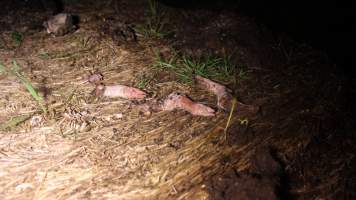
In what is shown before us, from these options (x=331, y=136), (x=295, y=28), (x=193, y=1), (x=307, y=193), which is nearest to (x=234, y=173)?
(x=307, y=193)

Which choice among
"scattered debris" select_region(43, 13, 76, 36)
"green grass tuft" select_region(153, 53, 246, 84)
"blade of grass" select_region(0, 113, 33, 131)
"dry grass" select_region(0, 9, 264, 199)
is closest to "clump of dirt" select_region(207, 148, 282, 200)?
"dry grass" select_region(0, 9, 264, 199)

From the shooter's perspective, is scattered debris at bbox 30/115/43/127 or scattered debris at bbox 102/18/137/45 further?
scattered debris at bbox 102/18/137/45

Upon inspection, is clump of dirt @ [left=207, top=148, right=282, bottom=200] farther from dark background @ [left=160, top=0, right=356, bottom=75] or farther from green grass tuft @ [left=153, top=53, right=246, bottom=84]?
dark background @ [left=160, top=0, right=356, bottom=75]

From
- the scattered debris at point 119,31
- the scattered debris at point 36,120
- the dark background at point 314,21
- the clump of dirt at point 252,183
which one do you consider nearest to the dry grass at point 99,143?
the scattered debris at point 36,120

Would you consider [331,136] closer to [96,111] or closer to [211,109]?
[211,109]

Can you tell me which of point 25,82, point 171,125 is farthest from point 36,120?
point 171,125

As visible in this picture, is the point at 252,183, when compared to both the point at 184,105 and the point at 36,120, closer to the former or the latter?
the point at 184,105

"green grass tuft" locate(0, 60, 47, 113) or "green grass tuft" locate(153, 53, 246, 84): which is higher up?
"green grass tuft" locate(153, 53, 246, 84)
